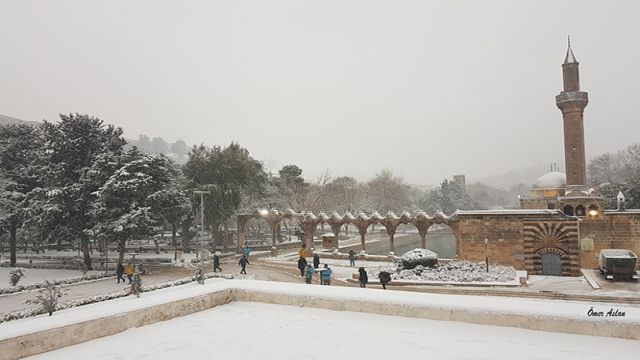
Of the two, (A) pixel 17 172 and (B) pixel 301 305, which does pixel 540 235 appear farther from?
(A) pixel 17 172

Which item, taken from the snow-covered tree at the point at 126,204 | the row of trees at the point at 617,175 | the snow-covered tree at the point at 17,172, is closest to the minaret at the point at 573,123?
the row of trees at the point at 617,175

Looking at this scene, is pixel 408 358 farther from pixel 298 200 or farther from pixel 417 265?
pixel 298 200

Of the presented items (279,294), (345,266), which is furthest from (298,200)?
(279,294)

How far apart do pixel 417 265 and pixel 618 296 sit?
961 centimetres

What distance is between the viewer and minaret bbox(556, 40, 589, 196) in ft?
120

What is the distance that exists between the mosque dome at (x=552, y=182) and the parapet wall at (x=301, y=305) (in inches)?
1896

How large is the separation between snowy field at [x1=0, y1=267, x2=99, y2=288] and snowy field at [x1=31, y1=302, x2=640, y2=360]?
79.2 ft

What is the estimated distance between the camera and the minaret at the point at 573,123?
3653cm

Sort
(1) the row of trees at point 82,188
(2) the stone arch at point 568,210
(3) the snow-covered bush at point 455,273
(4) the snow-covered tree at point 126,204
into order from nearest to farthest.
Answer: (3) the snow-covered bush at point 455,273 < (4) the snow-covered tree at point 126,204 < (1) the row of trees at point 82,188 < (2) the stone arch at point 568,210

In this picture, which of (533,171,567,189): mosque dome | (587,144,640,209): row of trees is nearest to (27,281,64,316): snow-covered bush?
(587,144,640,209): row of trees

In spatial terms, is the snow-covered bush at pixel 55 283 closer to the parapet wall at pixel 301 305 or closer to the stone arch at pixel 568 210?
the parapet wall at pixel 301 305

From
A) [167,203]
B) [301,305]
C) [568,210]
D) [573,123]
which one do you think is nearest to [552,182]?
[568,210]

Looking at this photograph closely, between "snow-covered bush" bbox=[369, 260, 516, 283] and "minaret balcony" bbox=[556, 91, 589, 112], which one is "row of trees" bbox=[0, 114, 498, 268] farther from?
"minaret balcony" bbox=[556, 91, 589, 112]
